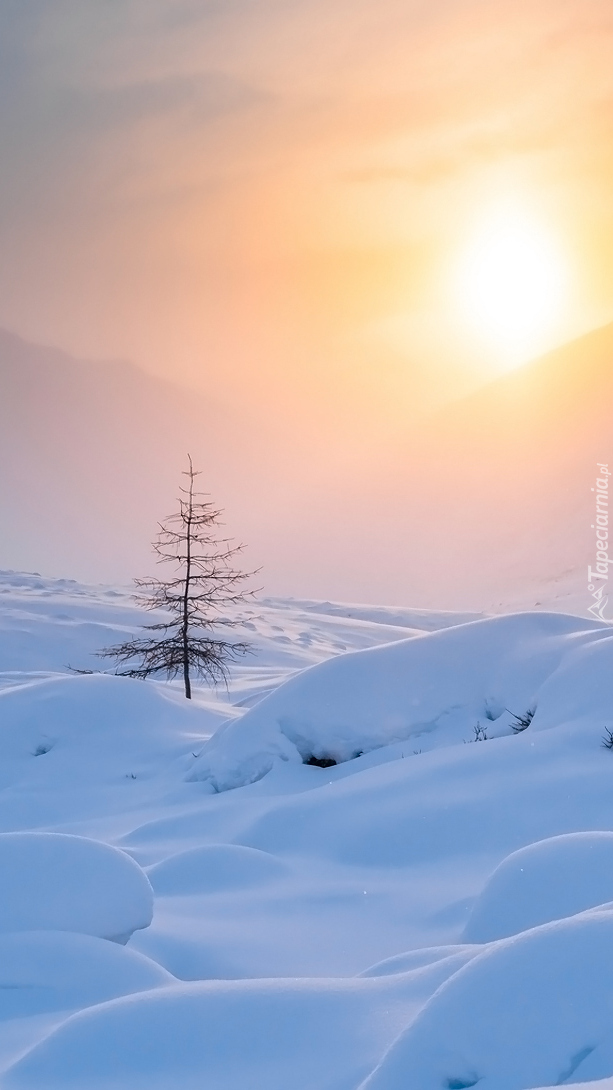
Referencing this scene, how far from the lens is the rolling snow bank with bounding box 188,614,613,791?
8.67m

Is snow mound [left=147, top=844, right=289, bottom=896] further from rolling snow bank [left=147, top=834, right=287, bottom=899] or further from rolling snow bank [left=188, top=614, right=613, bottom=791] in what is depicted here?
rolling snow bank [left=188, top=614, right=613, bottom=791]

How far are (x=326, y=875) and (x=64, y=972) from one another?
2581mm

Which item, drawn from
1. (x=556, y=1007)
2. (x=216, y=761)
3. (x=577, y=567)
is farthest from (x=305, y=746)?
(x=577, y=567)

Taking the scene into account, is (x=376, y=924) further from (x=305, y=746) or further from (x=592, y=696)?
(x=305, y=746)

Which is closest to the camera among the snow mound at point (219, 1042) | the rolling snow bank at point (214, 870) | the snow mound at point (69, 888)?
the snow mound at point (219, 1042)

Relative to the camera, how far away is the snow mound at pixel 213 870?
559 centimetres

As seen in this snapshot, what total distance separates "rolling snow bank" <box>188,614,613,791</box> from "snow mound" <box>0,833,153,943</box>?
4.70m

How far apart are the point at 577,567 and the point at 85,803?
5416cm

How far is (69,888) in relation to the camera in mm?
3971

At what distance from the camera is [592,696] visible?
7223 millimetres

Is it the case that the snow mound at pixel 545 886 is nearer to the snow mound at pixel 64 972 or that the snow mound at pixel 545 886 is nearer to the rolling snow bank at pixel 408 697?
the snow mound at pixel 64 972

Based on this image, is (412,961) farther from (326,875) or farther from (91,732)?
(91,732)

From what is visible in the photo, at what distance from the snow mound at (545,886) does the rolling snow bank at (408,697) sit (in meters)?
4.50

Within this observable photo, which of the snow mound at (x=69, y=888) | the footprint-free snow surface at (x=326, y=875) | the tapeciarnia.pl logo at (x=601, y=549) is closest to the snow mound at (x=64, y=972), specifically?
the footprint-free snow surface at (x=326, y=875)
